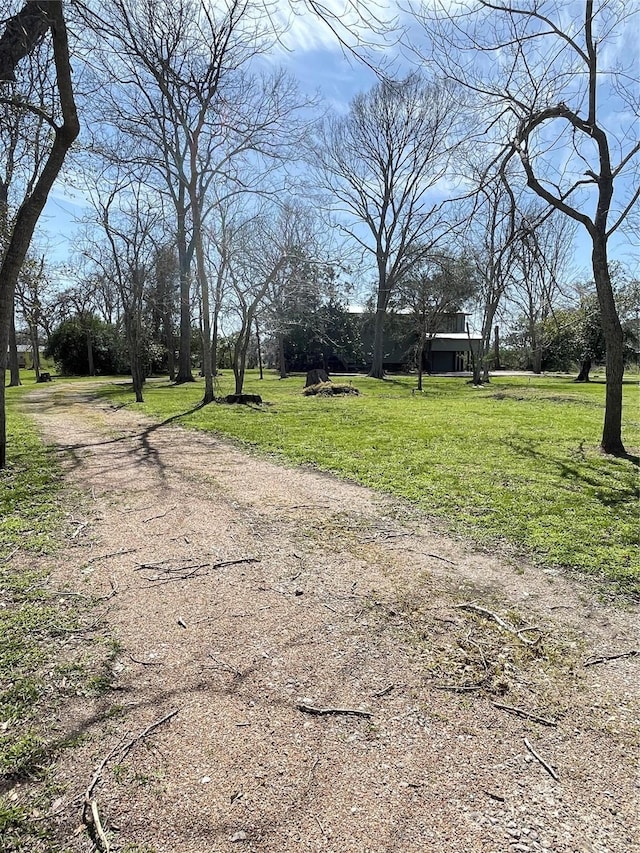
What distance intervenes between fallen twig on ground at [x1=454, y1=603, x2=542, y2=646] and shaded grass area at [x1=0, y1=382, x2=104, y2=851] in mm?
1966

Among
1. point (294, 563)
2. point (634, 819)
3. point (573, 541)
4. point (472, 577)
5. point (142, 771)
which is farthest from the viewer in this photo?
point (573, 541)

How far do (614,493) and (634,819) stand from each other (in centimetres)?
421

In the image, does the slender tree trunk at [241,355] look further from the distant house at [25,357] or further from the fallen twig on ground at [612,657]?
the distant house at [25,357]

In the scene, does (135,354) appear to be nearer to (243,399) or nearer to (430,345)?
(243,399)

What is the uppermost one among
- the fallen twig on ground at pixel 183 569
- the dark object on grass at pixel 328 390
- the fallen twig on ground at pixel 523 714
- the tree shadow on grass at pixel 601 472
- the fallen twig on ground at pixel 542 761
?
the dark object on grass at pixel 328 390

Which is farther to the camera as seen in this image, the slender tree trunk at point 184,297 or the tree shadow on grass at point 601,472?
the slender tree trunk at point 184,297

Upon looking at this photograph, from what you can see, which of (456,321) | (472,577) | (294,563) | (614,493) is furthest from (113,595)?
(456,321)

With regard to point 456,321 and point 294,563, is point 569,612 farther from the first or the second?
point 456,321

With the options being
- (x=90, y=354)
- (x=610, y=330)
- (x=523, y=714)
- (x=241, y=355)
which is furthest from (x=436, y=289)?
(x=523, y=714)

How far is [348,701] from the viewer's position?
2.04m

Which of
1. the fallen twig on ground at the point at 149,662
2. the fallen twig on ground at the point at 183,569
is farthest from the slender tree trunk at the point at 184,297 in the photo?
the fallen twig on ground at the point at 149,662

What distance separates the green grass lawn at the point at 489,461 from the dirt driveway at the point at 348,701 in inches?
23.4

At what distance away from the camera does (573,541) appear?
376 centimetres

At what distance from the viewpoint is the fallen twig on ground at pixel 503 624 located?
250 cm
